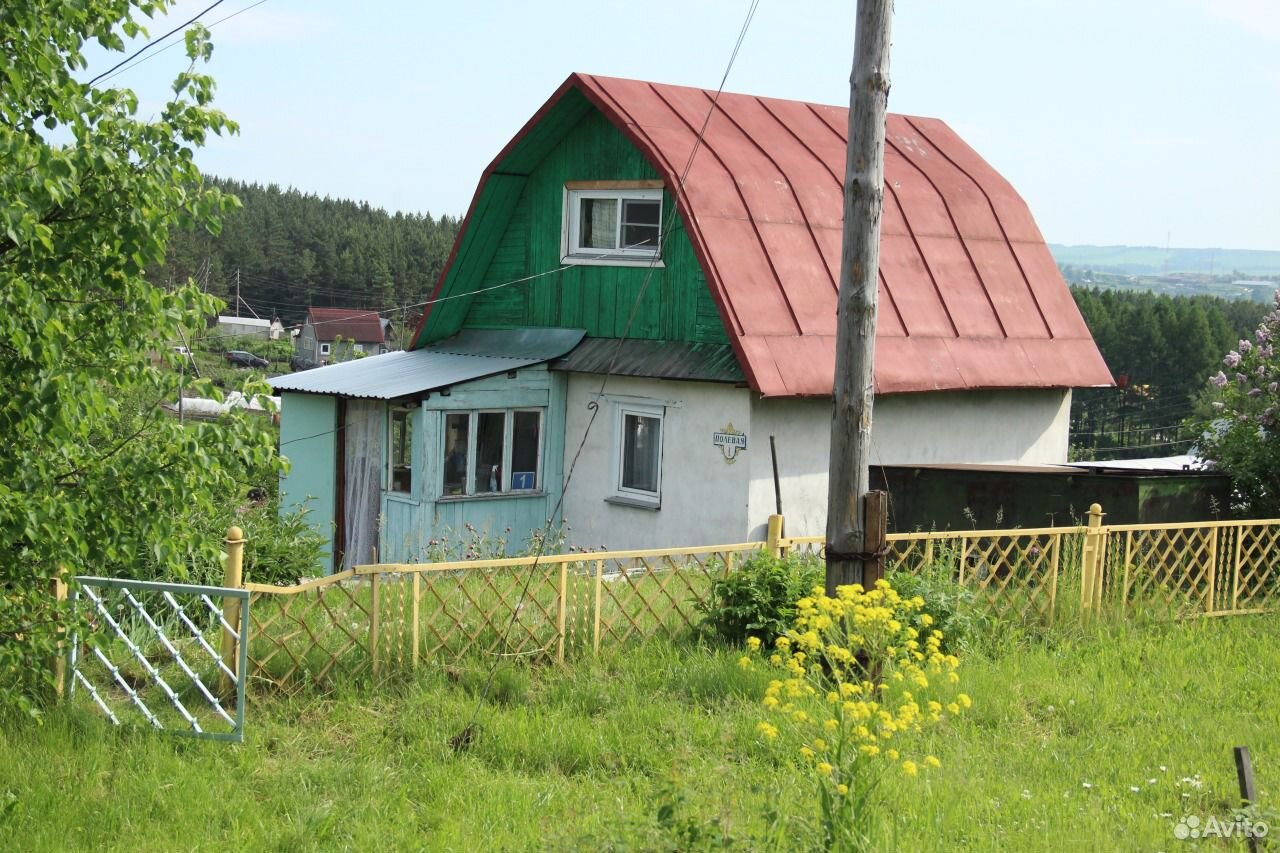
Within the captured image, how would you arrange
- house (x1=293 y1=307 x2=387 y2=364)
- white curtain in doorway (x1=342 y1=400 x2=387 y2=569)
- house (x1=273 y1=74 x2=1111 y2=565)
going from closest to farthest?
house (x1=273 y1=74 x2=1111 y2=565), white curtain in doorway (x1=342 y1=400 x2=387 y2=569), house (x1=293 y1=307 x2=387 y2=364)

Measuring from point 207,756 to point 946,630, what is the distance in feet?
17.4

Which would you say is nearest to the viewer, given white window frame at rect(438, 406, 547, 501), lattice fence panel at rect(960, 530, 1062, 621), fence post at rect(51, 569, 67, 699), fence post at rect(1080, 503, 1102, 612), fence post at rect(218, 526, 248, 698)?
fence post at rect(51, 569, 67, 699)

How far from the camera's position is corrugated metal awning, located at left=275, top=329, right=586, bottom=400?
1498cm

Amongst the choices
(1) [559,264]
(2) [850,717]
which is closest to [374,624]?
(2) [850,717]

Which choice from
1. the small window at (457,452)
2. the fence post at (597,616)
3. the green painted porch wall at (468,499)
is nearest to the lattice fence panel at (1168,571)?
the fence post at (597,616)

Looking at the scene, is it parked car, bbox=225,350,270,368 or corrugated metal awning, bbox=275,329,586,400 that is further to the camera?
parked car, bbox=225,350,270,368

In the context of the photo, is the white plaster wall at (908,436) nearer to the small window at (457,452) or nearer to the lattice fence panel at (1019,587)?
the lattice fence panel at (1019,587)

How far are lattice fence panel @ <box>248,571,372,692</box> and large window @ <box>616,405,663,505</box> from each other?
6.44 metres

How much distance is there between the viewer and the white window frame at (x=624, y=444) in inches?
585

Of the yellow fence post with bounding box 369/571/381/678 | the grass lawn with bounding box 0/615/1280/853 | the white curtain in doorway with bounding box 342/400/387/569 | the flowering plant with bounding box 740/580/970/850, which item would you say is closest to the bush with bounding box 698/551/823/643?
the grass lawn with bounding box 0/615/1280/853

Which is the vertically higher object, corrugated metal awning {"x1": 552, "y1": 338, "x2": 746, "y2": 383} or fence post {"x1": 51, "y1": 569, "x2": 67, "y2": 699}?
corrugated metal awning {"x1": 552, "y1": 338, "x2": 746, "y2": 383}

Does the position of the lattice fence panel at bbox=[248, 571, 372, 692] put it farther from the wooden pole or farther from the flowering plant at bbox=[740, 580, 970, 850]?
the wooden pole

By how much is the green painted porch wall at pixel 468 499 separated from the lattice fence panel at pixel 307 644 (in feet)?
17.7

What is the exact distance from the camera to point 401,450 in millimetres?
16219
